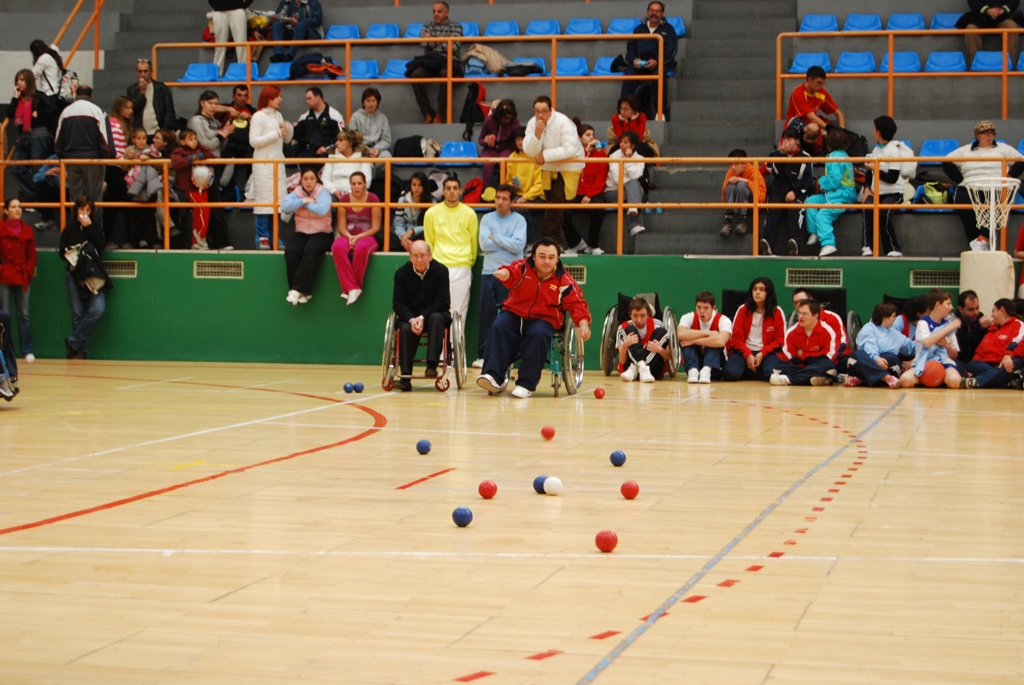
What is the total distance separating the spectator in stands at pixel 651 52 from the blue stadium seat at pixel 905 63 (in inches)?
109

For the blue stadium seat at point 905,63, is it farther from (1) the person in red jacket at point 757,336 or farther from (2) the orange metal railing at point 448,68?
(1) the person in red jacket at point 757,336

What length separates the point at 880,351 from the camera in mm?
12336

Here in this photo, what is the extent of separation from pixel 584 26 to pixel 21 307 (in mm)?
8256

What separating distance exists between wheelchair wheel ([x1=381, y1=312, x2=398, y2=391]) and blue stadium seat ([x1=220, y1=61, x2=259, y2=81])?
308 inches

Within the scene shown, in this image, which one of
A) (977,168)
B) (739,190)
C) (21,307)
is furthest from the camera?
(21,307)

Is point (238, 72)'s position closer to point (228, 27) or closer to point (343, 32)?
point (228, 27)

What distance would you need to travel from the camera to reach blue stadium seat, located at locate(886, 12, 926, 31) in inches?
656

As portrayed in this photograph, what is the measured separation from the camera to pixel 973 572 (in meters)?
4.57

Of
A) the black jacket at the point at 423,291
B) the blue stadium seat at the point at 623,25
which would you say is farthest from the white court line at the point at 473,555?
the blue stadium seat at the point at 623,25

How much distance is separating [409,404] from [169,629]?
21.2ft

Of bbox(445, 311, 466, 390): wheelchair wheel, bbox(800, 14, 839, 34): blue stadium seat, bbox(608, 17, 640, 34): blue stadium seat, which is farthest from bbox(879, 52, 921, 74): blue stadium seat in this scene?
Result: bbox(445, 311, 466, 390): wheelchair wheel

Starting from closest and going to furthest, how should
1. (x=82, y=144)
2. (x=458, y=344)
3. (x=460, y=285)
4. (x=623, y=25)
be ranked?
(x=458, y=344)
(x=460, y=285)
(x=82, y=144)
(x=623, y=25)

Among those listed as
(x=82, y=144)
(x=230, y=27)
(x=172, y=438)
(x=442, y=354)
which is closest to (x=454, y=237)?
(x=442, y=354)

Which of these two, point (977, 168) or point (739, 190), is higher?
point (977, 168)
